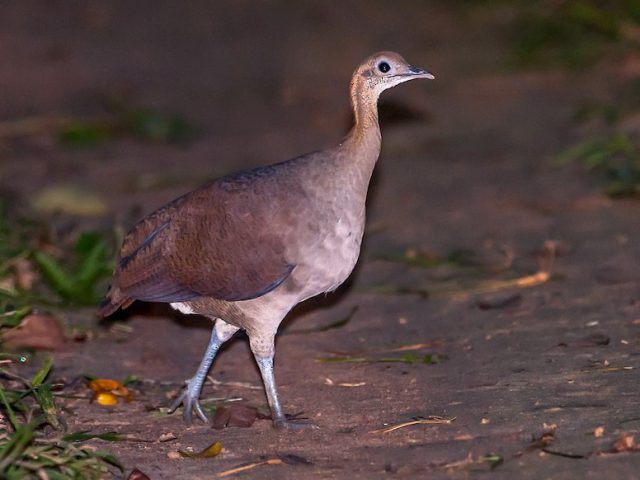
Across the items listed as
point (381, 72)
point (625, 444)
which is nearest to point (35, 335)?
point (381, 72)

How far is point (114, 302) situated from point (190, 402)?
1.98 ft

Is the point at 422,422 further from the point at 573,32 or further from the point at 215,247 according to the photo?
the point at 573,32

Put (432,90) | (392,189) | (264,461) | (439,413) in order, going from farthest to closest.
A: 1. (432,90)
2. (392,189)
3. (439,413)
4. (264,461)

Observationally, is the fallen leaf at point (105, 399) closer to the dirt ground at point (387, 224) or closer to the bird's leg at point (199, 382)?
the dirt ground at point (387, 224)

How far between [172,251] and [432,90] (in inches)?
248

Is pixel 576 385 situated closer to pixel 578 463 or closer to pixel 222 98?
pixel 578 463

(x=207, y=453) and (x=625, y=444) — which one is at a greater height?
(x=625, y=444)

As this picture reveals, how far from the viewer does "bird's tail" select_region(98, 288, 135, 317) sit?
491cm

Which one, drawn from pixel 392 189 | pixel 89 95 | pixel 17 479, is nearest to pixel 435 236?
pixel 392 189

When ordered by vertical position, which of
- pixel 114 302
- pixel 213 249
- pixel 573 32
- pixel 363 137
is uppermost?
pixel 363 137

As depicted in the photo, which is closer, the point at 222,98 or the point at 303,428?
the point at 303,428

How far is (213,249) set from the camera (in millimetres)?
4586

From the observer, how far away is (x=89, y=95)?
1092cm

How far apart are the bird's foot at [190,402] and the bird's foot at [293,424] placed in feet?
1.16
